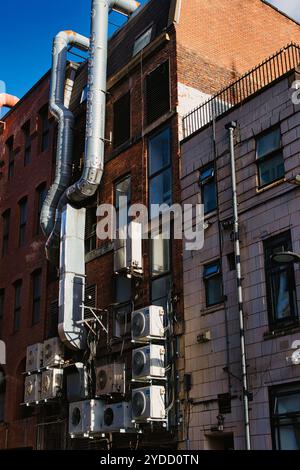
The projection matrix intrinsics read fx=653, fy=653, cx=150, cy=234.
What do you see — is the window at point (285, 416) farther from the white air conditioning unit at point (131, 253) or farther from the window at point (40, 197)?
the window at point (40, 197)

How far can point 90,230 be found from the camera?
23.6 m

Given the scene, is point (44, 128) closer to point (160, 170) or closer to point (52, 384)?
point (160, 170)

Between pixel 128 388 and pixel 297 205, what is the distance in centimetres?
755

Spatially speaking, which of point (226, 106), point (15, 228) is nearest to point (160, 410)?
point (226, 106)

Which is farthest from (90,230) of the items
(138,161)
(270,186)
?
(270,186)

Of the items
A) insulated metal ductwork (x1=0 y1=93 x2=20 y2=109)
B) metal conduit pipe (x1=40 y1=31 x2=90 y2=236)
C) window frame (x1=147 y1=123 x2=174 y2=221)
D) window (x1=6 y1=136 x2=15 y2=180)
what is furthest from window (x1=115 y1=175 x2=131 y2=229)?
insulated metal ductwork (x1=0 y1=93 x2=20 y2=109)

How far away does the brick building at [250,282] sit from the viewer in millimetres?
14906

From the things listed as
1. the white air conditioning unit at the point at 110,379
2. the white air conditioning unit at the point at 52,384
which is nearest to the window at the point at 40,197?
the white air conditioning unit at the point at 52,384

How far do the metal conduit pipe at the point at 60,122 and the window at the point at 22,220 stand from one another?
4879 millimetres

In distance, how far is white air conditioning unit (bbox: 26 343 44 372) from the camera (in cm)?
2298

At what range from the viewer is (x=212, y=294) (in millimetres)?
17422

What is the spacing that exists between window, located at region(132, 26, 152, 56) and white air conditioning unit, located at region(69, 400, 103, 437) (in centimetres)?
1242

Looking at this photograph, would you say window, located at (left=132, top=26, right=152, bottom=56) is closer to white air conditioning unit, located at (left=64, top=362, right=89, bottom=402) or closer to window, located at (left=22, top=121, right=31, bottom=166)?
window, located at (left=22, top=121, right=31, bottom=166)

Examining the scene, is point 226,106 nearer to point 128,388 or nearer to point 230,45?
point 230,45
